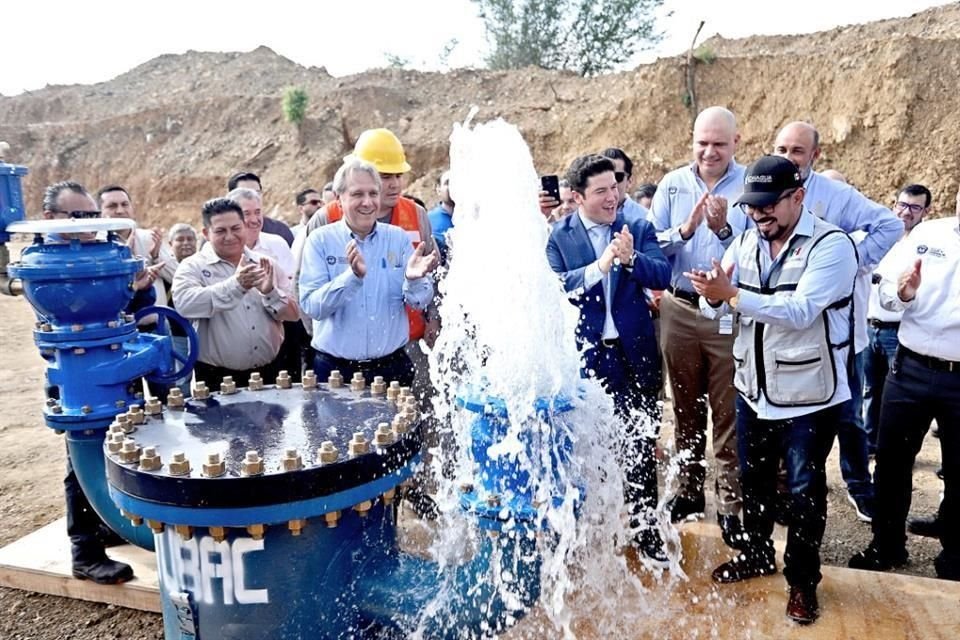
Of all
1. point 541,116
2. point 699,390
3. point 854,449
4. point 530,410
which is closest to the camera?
point 530,410

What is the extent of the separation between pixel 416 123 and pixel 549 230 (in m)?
15.9

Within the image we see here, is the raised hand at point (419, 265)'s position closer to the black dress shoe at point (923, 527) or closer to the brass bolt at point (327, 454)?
the brass bolt at point (327, 454)

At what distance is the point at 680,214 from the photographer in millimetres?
3658

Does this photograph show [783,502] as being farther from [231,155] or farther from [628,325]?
[231,155]

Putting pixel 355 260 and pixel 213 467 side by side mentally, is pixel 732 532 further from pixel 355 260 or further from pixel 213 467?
pixel 213 467

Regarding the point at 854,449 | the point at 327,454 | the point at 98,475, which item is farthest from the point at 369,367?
the point at 854,449

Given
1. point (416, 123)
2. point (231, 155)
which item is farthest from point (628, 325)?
point (231, 155)

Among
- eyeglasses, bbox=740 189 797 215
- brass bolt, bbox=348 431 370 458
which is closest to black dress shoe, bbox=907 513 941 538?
eyeglasses, bbox=740 189 797 215

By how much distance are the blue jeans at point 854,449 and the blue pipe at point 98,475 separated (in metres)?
3.37

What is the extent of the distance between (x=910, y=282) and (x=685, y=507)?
1460mm

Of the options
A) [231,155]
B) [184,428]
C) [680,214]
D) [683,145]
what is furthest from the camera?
[231,155]

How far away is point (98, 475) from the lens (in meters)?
2.85

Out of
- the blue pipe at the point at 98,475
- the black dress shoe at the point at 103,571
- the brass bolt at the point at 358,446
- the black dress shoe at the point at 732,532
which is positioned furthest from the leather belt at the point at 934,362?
the black dress shoe at the point at 103,571

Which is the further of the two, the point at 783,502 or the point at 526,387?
the point at 783,502
